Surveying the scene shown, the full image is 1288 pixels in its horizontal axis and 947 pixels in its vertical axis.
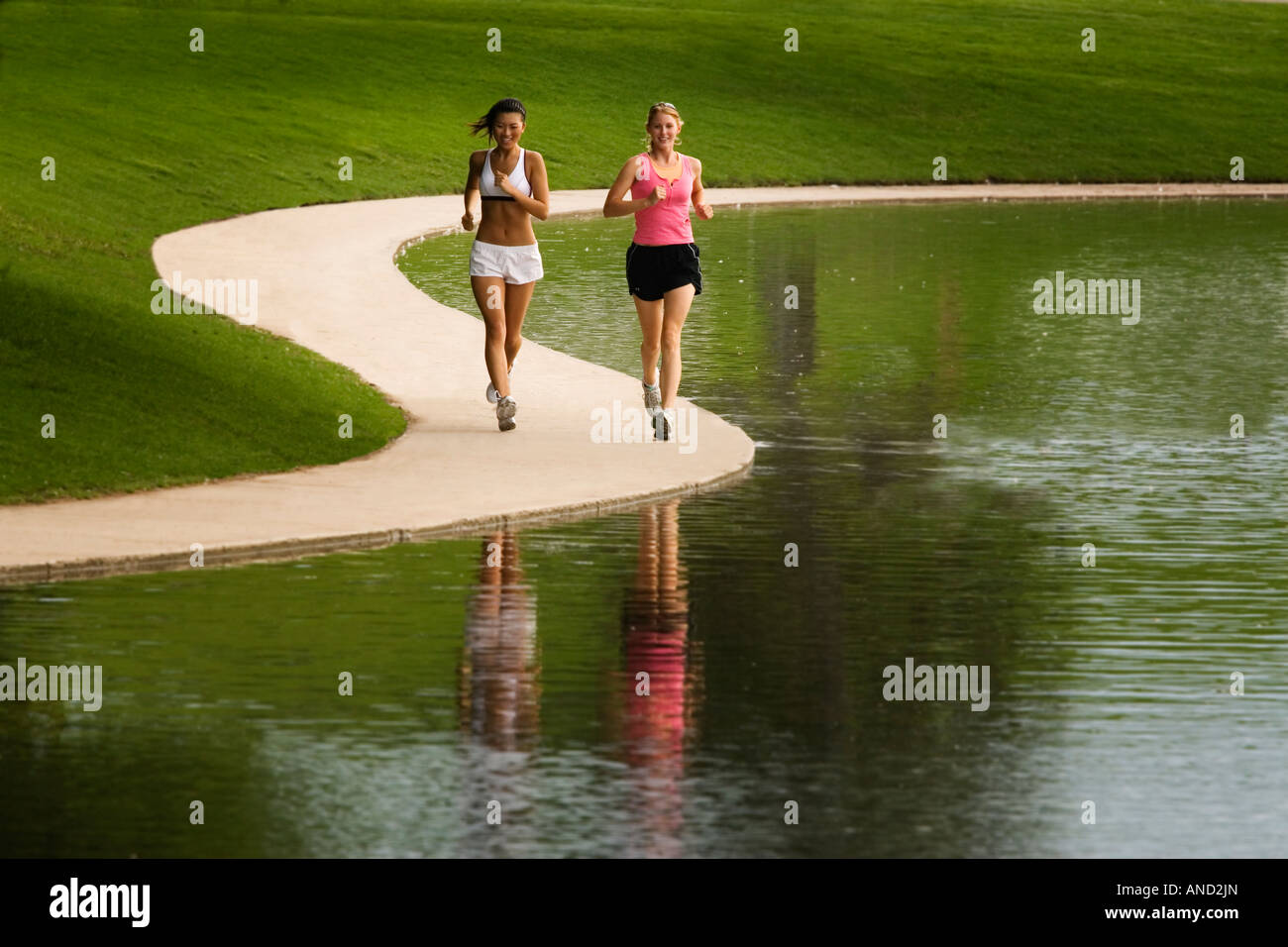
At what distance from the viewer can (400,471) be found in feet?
48.3

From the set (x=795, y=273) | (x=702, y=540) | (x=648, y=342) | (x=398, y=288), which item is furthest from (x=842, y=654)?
(x=795, y=273)

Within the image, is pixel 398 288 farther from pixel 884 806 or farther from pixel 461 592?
pixel 884 806

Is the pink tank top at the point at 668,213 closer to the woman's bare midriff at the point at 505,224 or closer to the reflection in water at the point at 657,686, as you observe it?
the woman's bare midriff at the point at 505,224

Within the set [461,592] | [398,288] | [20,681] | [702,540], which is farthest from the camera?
[398,288]

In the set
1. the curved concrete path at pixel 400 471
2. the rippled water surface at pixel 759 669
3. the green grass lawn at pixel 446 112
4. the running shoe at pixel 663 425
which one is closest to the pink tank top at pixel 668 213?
the running shoe at pixel 663 425

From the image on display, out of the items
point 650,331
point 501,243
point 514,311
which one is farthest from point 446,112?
point 650,331

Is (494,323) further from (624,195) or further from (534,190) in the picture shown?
(624,195)

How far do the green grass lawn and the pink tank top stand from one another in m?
2.25

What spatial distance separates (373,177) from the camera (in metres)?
42.1

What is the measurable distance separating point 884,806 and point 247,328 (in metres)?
13.2

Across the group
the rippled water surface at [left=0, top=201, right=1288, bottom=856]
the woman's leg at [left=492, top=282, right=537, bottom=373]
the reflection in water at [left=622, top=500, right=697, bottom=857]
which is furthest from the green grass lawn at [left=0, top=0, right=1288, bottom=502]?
the reflection in water at [left=622, top=500, right=697, bottom=857]

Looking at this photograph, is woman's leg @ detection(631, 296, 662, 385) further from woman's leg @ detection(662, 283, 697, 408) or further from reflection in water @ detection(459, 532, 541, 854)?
reflection in water @ detection(459, 532, 541, 854)

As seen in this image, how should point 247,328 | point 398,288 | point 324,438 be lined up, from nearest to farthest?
point 324,438 < point 247,328 < point 398,288

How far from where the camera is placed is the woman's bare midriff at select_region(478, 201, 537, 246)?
638 inches
